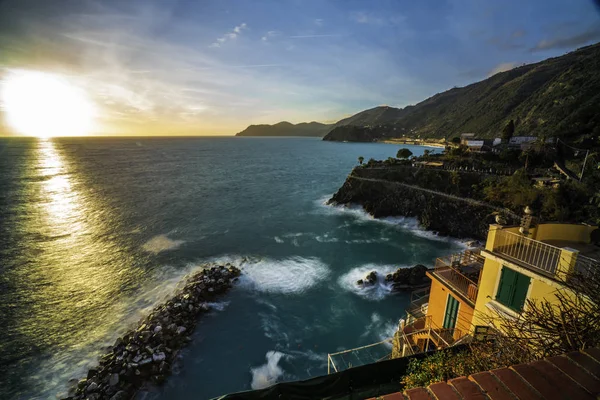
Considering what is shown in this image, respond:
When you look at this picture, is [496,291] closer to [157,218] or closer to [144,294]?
[144,294]

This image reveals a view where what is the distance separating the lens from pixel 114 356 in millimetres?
14117

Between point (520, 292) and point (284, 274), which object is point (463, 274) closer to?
point (520, 292)

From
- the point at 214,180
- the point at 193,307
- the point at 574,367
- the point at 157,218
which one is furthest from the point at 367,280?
the point at 214,180

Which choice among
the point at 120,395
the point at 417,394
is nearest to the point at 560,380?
the point at 417,394

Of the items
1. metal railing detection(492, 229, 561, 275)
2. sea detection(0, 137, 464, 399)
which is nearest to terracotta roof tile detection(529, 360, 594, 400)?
metal railing detection(492, 229, 561, 275)

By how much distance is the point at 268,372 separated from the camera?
14.5m

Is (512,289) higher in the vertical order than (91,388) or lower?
higher

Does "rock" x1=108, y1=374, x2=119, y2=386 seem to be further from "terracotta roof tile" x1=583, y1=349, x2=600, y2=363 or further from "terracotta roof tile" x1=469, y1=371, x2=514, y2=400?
"terracotta roof tile" x1=583, y1=349, x2=600, y2=363

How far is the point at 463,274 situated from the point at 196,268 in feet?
68.4

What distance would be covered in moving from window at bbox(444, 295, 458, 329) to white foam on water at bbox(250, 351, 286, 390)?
8.85 m

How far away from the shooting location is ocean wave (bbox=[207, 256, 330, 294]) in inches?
867

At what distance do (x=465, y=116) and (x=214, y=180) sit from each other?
14554 centimetres

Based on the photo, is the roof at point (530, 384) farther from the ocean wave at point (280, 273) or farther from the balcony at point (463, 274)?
the ocean wave at point (280, 273)

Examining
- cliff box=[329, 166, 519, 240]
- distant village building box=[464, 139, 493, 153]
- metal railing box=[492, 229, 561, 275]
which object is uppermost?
distant village building box=[464, 139, 493, 153]
